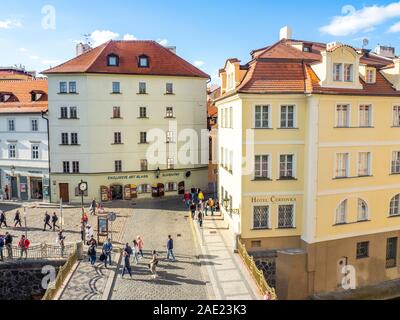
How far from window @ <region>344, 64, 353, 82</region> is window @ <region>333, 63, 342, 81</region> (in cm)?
47

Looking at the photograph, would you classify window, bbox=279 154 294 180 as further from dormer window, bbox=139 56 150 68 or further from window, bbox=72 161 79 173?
window, bbox=72 161 79 173

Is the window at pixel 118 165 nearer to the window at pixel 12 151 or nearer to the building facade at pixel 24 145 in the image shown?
the building facade at pixel 24 145

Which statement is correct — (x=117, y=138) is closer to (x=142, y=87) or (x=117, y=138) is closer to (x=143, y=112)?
(x=143, y=112)

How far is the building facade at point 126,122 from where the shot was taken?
120 feet

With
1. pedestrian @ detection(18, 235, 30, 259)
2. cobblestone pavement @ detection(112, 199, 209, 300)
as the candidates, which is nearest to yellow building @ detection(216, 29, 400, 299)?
cobblestone pavement @ detection(112, 199, 209, 300)

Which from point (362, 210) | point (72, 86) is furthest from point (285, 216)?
point (72, 86)

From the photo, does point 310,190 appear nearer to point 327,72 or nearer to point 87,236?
point 327,72

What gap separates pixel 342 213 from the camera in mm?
24844

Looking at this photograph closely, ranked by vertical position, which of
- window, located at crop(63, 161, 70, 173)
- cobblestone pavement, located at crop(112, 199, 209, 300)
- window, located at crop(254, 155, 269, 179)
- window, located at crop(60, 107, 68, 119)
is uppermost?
window, located at crop(60, 107, 68, 119)

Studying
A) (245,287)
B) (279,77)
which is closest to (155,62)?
(279,77)

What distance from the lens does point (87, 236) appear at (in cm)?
2494

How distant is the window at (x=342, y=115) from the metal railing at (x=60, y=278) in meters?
18.1

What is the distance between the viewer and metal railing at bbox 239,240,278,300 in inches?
654

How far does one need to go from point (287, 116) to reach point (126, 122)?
762 inches
